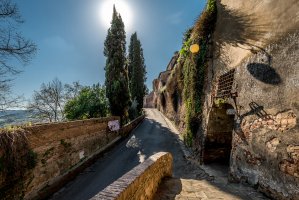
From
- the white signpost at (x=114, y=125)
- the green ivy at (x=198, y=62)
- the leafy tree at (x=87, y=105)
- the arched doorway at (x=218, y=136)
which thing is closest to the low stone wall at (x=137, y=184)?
the arched doorway at (x=218, y=136)

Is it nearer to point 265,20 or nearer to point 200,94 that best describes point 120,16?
point 200,94

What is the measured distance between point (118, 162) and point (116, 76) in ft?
30.2

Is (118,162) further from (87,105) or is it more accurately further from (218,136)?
(87,105)

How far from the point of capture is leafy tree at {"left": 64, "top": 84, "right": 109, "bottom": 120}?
58.9 feet

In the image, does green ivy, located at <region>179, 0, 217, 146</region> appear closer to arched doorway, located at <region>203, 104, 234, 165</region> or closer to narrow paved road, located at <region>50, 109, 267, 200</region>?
arched doorway, located at <region>203, 104, 234, 165</region>

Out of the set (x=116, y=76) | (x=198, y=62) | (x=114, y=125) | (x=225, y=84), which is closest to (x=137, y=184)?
(x=225, y=84)

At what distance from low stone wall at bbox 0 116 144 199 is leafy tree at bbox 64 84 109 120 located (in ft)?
15.8

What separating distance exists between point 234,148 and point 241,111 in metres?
1.26

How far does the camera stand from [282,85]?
4285mm

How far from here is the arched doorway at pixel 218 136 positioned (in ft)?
30.3

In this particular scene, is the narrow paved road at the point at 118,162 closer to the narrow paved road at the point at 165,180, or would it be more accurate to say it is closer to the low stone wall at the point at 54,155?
the narrow paved road at the point at 165,180

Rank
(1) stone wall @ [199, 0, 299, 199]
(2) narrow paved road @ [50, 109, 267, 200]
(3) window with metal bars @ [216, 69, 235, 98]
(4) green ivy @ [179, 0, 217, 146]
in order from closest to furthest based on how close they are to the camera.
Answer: (1) stone wall @ [199, 0, 299, 199], (2) narrow paved road @ [50, 109, 267, 200], (3) window with metal bars @ [216, 69, 235, 98], (4) green ivy @ [179, 0, 217, 146]

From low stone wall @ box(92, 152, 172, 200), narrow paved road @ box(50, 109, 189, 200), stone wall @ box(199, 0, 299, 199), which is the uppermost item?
stone wall @ box(199, 0, 299, 199)

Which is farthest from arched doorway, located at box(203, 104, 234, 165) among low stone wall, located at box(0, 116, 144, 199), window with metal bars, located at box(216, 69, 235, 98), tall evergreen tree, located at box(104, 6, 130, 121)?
tall evergreen tree, located at box(104, 6, 130, 121)
